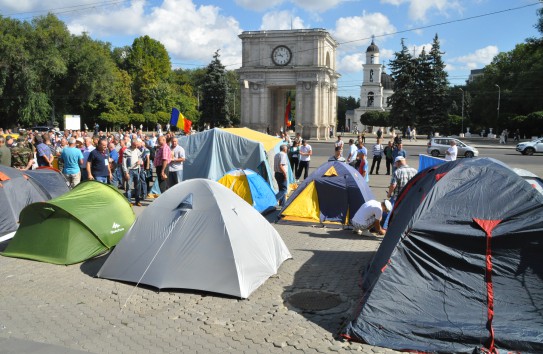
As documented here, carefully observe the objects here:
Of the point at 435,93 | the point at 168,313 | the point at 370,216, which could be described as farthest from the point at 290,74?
the point at 168,313

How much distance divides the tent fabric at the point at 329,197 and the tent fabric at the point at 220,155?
339 cm

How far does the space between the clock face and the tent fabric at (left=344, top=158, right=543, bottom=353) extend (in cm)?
5171

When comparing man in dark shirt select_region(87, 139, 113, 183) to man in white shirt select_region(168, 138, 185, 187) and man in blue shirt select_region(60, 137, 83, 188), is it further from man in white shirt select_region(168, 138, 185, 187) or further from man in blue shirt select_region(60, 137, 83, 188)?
man in white shirt select_region(168, 138, 185, 187)

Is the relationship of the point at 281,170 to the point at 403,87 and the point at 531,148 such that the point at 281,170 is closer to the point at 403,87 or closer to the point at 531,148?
the point at 531,148

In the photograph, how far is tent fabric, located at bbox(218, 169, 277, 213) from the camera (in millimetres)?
12688

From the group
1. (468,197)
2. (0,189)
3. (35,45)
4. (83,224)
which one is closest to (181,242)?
(83,224)

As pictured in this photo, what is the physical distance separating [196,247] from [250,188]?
5.65 m

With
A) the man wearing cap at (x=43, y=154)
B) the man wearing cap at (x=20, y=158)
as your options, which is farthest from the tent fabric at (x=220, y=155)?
the man wearing cap at (x=20, y=158)

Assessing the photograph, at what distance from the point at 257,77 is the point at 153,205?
50.4 meters

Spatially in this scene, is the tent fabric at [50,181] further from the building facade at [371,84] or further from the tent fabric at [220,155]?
the building facade at [371,84]

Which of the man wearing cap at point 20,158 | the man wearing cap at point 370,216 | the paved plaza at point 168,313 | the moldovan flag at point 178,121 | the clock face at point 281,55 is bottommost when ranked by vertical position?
the paved plaza at point 168,313

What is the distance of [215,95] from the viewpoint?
63438 millimetres

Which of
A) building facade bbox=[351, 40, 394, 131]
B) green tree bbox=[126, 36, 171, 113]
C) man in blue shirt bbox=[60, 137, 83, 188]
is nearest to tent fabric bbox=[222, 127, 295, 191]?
man in blue shirt bbox=[60, 137, 83, 188]

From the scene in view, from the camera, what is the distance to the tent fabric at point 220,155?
597 inches
